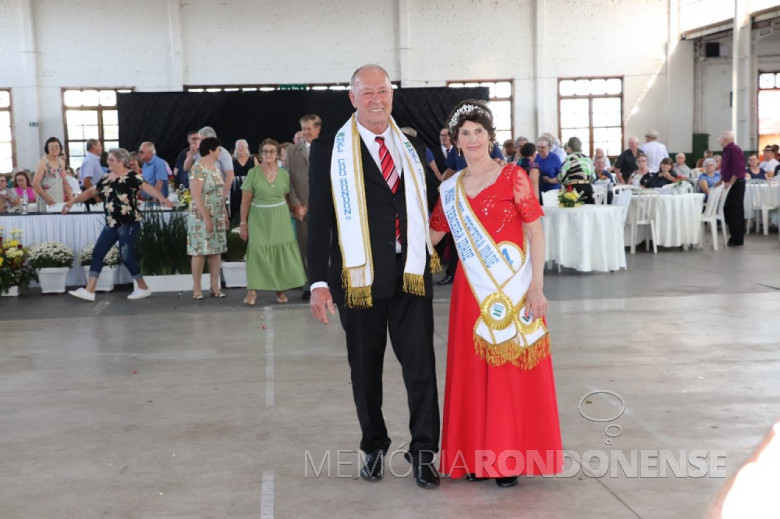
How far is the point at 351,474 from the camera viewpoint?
12.6 feet

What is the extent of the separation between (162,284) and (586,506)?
710 cm

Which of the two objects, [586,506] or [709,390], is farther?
[709,390]

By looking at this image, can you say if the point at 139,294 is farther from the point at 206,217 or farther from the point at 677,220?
the point at 677,220

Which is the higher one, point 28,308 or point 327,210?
point 327,210

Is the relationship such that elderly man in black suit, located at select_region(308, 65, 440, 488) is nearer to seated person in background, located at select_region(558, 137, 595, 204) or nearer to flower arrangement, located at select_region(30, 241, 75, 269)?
flower arrangement, located at select_region(30, 241, 75, 269)

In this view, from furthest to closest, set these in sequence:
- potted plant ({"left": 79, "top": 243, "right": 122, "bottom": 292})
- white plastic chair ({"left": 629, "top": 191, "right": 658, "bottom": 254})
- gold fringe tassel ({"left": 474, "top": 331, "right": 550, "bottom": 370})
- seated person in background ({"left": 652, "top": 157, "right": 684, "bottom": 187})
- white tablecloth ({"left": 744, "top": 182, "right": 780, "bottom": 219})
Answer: white tablecloth ({"left": 744, "top": 182, "right": 780, "bottom": 219})
seated person in background ({"left": 652, "top": 157, "right": 684, "bottom": 187})
white plastic chair ({"left": 629, "top": 191, "right": 658, "bottom": 254})
potted plant ({"left": 79, "top": 243, "right": 122, "bottom": 292})
gold fringe tassel ({"left": 474, "top": 331, "right": 550, "bottom": 370})

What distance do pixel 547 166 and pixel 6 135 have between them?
12865mm

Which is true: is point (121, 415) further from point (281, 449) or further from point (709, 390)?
point (709, 390)

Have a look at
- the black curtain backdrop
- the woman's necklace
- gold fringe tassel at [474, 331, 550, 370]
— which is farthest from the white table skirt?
the black curtain backdrop

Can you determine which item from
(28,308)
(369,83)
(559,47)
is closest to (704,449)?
(369,83)

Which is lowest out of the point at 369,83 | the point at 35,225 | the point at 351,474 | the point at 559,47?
the point at 351,474

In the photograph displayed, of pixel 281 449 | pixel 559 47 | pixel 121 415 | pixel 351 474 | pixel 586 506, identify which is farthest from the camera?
pixel 559 47

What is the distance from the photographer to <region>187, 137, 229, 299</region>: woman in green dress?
8.67 meters

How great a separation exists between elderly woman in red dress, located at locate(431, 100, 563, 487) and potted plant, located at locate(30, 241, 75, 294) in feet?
23.7
